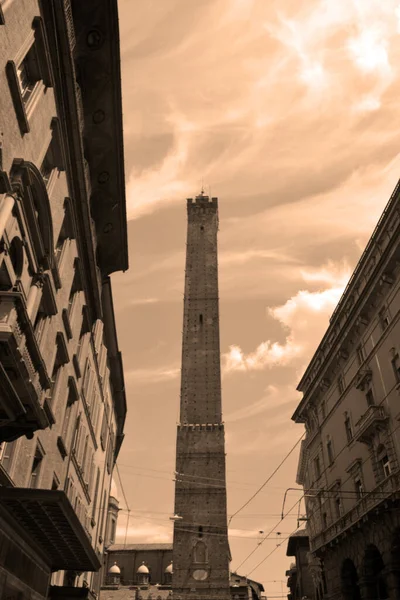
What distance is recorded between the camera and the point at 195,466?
51.3 m

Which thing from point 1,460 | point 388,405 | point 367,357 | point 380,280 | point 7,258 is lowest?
point 1,460

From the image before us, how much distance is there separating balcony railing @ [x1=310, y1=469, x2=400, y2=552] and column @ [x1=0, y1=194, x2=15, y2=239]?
660 inches

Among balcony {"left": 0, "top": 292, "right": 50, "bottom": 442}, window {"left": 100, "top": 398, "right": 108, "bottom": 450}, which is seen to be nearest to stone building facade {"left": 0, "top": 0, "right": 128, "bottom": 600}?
balcony {"left": 0, "top": 292, "right": 50, "bottom": 442}

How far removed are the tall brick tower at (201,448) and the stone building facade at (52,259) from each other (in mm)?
23509

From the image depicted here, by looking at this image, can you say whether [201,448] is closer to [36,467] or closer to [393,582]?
[393,582]

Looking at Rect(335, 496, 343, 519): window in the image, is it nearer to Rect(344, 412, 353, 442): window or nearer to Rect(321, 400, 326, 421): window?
Rect(344, 412, 353, 442): window

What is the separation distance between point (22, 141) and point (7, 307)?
13.2ft

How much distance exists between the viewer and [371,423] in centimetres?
2075

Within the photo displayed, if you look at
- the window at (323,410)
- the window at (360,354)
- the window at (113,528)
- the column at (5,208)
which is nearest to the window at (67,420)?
the column at (5,208)

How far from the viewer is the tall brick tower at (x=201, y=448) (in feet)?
150

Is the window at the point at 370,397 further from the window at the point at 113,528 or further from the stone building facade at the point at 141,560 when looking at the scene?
the window at the point at 113,528

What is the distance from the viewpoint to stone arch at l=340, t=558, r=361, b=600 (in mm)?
22922

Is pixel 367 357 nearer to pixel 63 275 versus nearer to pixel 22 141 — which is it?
A: pixel 63 275

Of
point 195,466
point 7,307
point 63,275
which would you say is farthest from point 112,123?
point 195,466
